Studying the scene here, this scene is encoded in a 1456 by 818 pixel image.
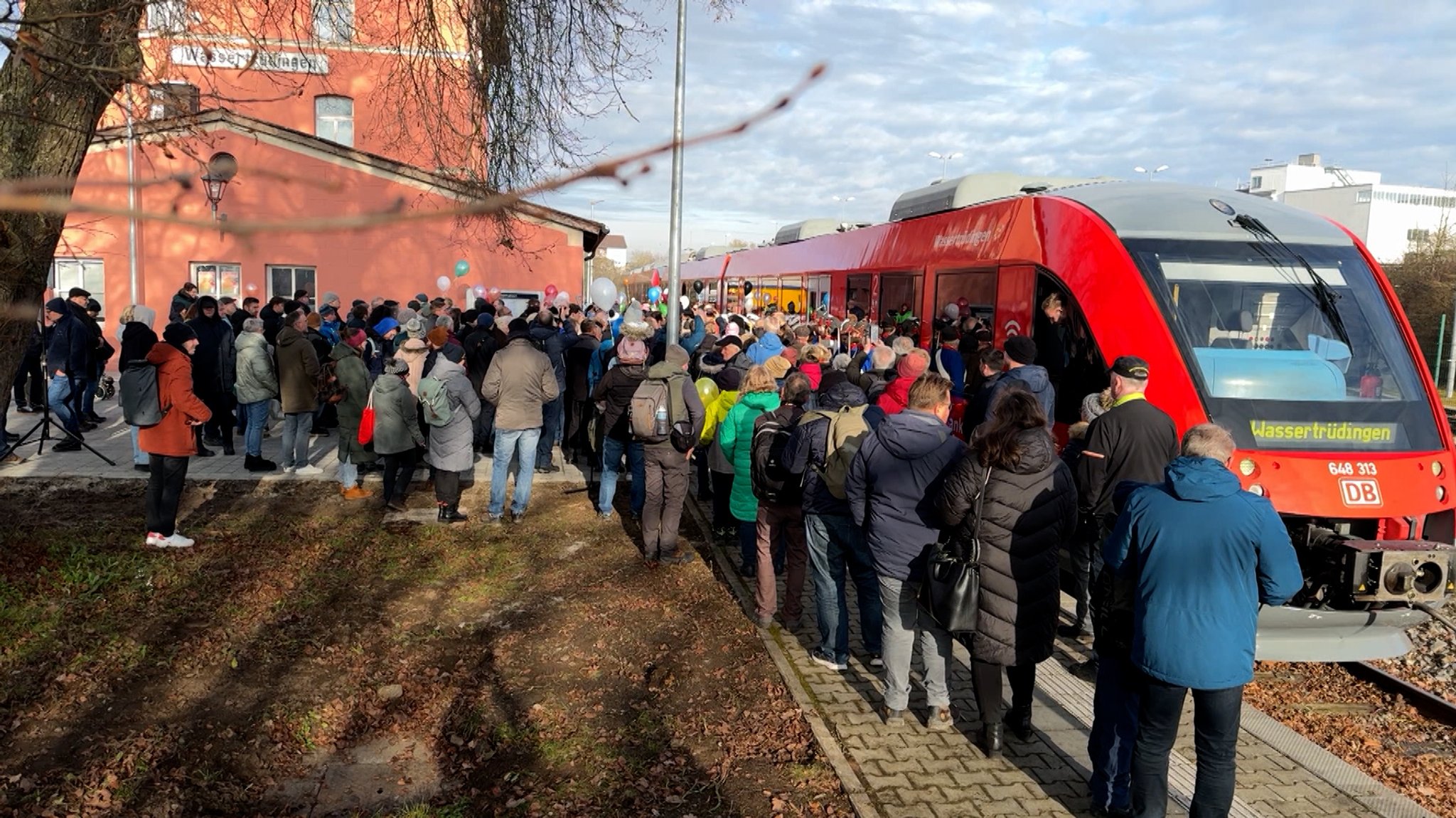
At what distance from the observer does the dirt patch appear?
456cm

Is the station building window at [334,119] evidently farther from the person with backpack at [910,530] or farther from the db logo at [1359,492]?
the db logo at [1359,492]

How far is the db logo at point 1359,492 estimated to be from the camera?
635 cm

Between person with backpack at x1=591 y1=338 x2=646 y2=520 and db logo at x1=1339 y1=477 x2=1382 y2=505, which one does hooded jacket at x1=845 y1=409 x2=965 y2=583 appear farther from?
person with backpack at x1=591 y1=338 x2=646 y2=520

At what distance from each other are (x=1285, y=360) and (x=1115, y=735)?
160 inches

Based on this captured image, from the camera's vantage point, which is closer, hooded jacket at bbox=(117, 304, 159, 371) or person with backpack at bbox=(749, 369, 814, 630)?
person with backpack at bbox=(749, 369, 814, 630)

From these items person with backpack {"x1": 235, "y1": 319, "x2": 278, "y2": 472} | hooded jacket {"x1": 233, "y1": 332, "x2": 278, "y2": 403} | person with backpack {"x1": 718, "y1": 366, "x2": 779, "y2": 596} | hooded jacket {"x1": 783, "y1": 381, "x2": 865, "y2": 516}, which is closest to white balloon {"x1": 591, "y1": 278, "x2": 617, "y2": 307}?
person with backpack {"x1": 235, "y1": 319, "x2": 278, "y2": 472}

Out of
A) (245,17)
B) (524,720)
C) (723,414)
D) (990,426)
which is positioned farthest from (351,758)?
(245,17)

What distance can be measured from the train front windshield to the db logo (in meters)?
0.30

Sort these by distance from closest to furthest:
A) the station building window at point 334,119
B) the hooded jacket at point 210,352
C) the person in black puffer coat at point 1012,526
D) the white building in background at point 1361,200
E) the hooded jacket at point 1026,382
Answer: the person in black puffer coat at point 1012,526
the hooded jacket at point 1026,382
the hooded jacket at point 210,352
the station building window at point 334,119
the white building in background at point 1361,200

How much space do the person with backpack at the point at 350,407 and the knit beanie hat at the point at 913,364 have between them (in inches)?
215

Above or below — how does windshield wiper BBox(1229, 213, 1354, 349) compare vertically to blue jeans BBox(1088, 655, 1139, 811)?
above

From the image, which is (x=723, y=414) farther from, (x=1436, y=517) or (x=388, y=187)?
(x=388, y=187)

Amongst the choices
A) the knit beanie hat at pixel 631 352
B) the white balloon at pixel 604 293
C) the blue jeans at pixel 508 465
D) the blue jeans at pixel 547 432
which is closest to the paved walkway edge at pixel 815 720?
the knit beanie hat at pixel 631 352

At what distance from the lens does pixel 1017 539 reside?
4766mm
